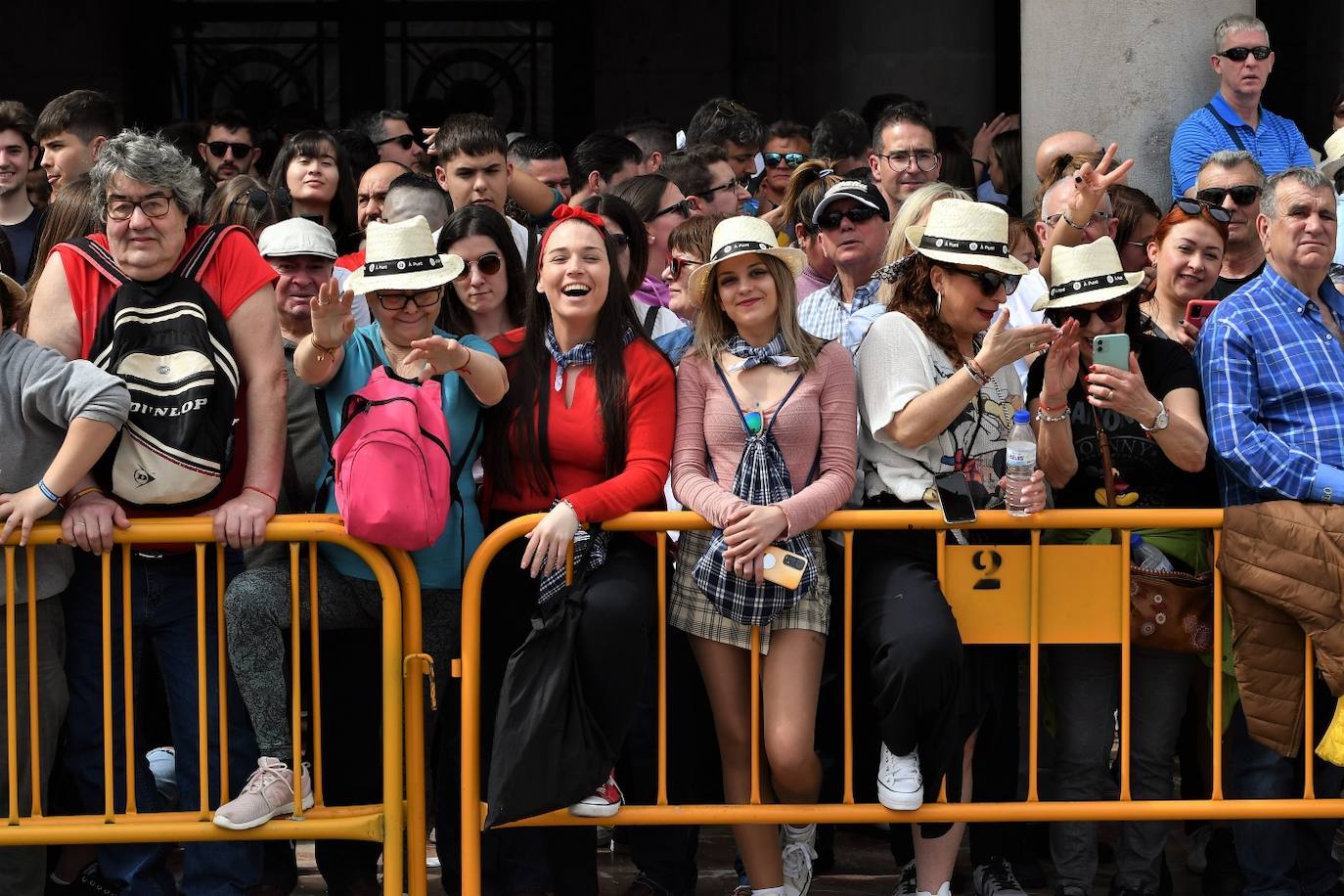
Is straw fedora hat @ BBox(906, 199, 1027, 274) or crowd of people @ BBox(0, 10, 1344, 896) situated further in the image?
straw fedora hat @ BBox(906, 199, 1027, 274)

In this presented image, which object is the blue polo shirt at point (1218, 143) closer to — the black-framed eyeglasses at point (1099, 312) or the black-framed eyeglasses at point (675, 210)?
the black-framed eyeglasses at point (675, 210)

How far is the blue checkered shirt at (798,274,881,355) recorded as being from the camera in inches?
255

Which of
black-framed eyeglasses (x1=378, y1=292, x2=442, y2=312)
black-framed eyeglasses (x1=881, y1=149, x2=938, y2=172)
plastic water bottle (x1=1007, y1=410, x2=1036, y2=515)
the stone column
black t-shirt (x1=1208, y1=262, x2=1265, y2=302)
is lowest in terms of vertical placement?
plastic water bottle (x1=1007, y1=410, x2=1036, y2=515)

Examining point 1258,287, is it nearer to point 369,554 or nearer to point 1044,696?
point 1044,696

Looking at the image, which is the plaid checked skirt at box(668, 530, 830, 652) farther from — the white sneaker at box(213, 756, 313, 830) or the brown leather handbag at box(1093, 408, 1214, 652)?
the white sneaker at box(213, 756, 313, 830)

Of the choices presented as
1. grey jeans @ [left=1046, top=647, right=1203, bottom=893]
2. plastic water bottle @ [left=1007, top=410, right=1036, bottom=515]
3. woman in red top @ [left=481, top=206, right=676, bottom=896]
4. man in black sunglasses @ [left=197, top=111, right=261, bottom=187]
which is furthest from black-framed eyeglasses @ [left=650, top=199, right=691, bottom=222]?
man in black sunglasses @ [left=197, top=111, right=261, bottom=187]

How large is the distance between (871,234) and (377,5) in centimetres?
1029

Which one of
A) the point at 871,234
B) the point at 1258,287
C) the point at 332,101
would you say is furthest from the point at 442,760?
the point at 332,101

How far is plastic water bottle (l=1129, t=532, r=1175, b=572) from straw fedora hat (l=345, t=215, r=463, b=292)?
233 cm

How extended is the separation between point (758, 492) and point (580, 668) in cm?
76

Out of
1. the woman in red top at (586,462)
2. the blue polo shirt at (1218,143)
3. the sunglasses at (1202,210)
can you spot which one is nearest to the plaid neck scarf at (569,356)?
the woman in red top at (586,462)

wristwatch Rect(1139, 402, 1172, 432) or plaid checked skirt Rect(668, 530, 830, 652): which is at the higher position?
wristwatch Rect(1139, 402, 1172, 432)

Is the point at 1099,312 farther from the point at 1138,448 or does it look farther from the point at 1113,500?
the point at 1113,500

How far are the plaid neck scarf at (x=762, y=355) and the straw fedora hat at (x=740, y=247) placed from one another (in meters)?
0.24
